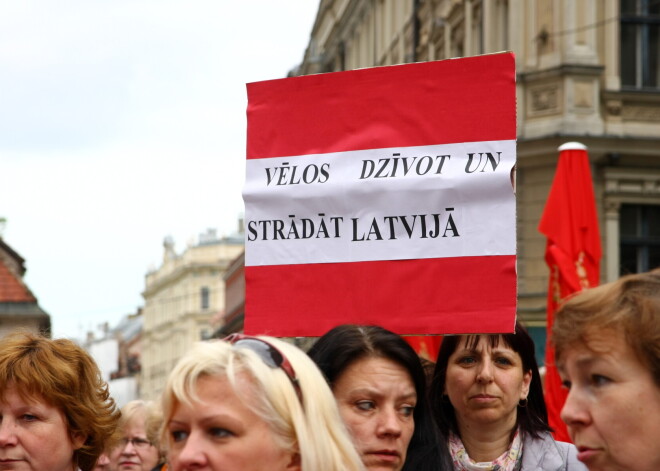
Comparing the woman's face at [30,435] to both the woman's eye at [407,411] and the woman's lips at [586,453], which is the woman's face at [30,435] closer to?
the woman's eye at [407,411]

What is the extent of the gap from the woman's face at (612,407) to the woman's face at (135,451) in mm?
5061

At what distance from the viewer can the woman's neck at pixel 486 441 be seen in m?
5.01

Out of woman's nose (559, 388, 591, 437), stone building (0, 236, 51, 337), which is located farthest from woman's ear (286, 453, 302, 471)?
stone building (0, 236, 51, 337)

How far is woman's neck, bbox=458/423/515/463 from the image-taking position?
5.01 m

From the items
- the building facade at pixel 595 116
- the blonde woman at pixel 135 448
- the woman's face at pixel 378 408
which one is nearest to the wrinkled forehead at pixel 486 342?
the woman's face at pixel 378 408

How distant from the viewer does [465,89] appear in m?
5.21

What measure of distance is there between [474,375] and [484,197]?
652 mm

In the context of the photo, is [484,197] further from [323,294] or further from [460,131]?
[323,294]

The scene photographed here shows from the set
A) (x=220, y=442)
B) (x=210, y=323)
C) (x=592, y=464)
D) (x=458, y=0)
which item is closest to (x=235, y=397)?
(x=220, y=442)

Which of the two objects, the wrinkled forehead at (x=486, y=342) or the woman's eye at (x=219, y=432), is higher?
the wrinkled forehead at (x=486, y=342)

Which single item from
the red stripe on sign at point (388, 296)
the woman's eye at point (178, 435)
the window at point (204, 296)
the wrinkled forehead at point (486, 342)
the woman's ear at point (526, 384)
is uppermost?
the window at point (204, 296)

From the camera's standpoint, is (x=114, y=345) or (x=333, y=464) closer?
(x=333, y=464)

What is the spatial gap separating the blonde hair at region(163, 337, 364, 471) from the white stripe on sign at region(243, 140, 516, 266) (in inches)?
70.5

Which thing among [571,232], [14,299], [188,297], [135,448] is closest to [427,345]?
[135,448]
